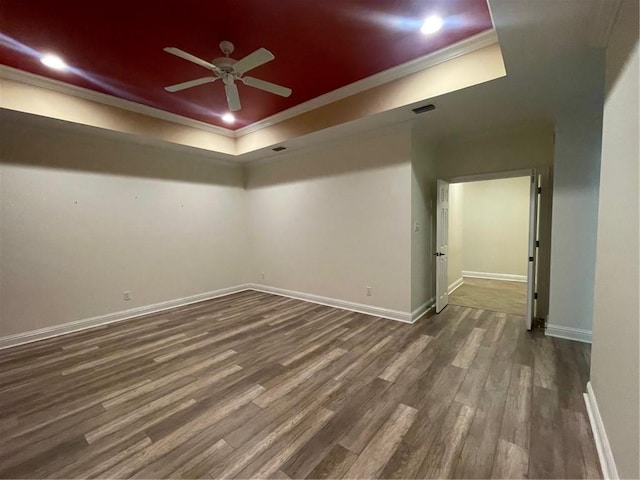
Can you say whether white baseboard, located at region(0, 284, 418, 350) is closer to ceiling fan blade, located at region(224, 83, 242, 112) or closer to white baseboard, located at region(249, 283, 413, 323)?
white baseboard, located at region(249, 283, 413, 323)

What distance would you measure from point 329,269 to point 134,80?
3.68 m

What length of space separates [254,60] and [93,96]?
2614 millimetres

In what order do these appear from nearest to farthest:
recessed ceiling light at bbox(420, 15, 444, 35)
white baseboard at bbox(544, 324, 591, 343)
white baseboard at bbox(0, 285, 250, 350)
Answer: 1. recessed ceiling light at bbox(420, 15, 444, 35)
2. white baseboard at bbox(544, 324, 591, 343)
3. white baseboard at bbox(0, 285, 250, 350)

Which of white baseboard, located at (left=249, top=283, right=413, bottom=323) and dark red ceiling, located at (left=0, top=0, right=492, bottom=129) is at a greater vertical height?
dark red ceiling, located at (left=0, top=0, right=492, bottom=129)

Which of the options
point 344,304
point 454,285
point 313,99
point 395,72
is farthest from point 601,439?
point 454,285

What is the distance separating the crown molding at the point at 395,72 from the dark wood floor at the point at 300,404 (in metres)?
3.08

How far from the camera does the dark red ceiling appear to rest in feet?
7.07

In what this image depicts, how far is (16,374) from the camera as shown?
106 inches

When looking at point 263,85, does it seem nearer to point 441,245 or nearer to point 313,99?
point 313,99

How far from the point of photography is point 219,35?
2.48 meters

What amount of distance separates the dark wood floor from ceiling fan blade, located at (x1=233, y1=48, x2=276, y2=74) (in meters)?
2.82

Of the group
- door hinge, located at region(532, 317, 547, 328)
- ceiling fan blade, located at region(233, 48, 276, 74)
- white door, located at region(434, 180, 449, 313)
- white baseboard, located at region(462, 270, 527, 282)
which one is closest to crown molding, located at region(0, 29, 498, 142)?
ceiling fan blade, located at region(233, 48, 276, 74)

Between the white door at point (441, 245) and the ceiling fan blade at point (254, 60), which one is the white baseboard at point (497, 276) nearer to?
the white door at point (441, 245)

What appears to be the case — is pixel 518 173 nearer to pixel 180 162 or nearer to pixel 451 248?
pixel 451 248
